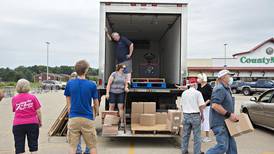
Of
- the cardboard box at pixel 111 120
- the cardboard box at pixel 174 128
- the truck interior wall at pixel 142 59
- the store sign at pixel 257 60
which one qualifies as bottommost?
the cardboard box at pixel 174 128

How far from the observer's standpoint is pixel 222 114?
5715mm

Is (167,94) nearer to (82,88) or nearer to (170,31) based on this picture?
(170,31)

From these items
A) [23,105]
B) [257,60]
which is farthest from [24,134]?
[257,60]

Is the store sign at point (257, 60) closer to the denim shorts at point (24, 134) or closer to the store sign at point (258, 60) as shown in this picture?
the store sign at point (258, 60)

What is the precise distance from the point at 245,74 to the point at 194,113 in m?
41.9

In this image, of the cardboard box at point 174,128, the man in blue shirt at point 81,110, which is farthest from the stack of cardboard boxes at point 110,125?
the man in blue shirt at point 81,110

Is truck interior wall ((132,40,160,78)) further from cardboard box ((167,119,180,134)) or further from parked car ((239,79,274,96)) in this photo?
parked car ((239,79,274,96))

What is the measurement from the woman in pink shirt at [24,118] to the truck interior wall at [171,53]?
4971 millimetres

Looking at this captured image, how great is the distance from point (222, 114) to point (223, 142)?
44 centimetres

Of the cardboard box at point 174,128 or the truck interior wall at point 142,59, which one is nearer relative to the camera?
the cardboard box at point 174,128

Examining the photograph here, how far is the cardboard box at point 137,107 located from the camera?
9.59 m

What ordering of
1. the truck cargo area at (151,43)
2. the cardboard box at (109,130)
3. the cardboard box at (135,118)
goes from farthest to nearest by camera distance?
the truck cargo area at (151,43) → the cardboard box at (135,118) → the cardboard box at (109,130)

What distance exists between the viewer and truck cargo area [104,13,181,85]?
1073 centimetres

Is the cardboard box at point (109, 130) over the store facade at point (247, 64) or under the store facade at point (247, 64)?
under
